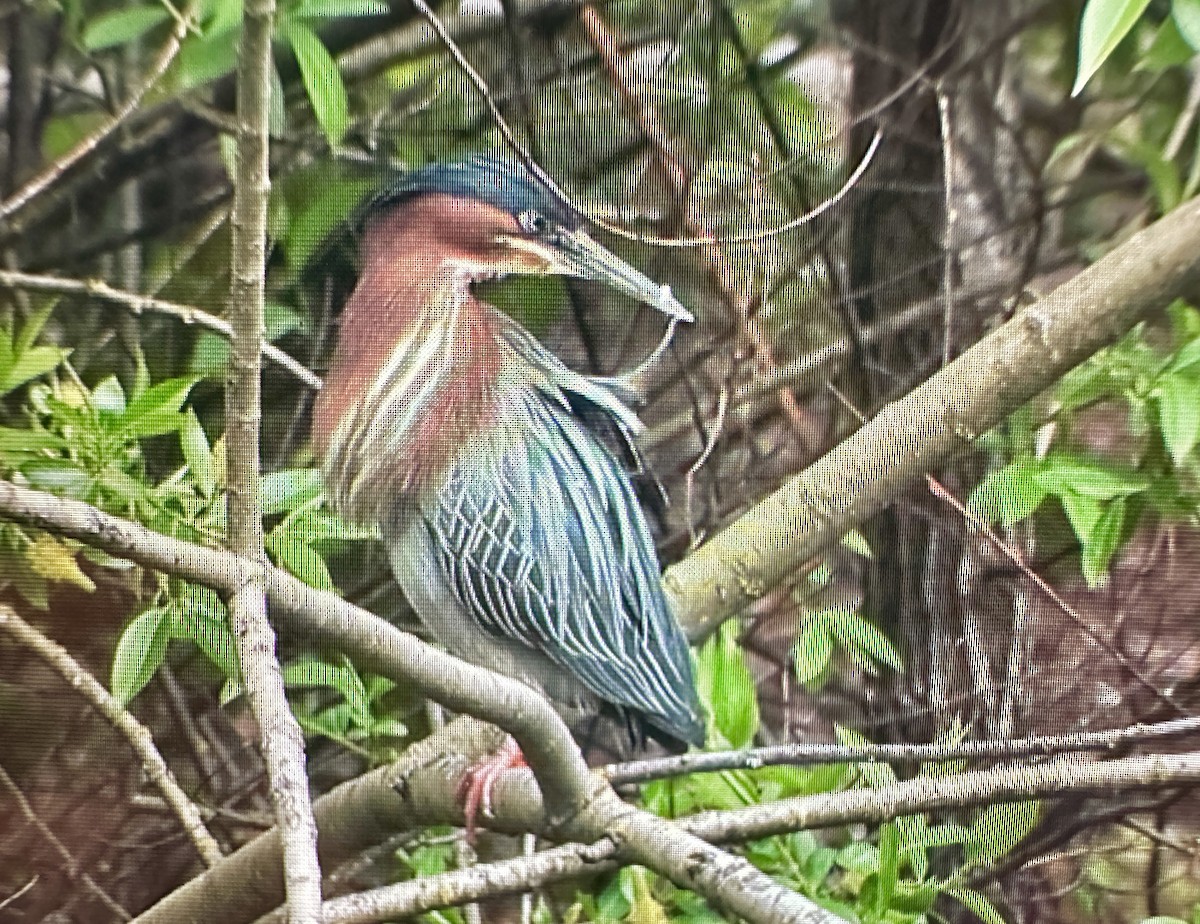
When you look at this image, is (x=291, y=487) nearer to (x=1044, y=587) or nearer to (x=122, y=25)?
(x=122, y=25)

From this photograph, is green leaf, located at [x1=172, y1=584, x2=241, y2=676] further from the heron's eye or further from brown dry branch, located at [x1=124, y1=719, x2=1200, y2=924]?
the heron's eye

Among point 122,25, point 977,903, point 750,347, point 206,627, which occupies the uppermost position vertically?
point 122,25

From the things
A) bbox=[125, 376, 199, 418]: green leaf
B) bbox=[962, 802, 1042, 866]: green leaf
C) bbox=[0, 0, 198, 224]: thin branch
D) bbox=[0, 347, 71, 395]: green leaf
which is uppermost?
bbox=[0, 0, 198, 224]: thin branch

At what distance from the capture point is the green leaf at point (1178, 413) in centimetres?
49

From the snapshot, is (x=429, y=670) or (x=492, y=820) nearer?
(x=429, y=670)

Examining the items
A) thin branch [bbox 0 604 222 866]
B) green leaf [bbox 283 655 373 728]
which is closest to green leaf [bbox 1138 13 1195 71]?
green leaf [bbox 283 655 373 728]

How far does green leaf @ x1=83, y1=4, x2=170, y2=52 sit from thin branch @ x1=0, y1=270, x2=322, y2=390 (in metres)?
0.10

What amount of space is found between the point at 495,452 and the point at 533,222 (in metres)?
0.10

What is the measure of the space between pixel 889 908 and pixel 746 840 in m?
0.07

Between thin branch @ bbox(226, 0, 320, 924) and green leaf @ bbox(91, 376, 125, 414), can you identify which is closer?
thin branch @ bbox(226, 0, 320, 924)

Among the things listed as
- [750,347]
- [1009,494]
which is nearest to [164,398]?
[750,347]

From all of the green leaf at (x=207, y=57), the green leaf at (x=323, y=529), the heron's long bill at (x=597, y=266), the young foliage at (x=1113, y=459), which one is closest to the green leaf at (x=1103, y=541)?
the young foliage at (x=1113, y=459)

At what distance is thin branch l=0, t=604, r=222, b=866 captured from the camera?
1.78 ft

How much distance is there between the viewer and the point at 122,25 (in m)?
0.50
